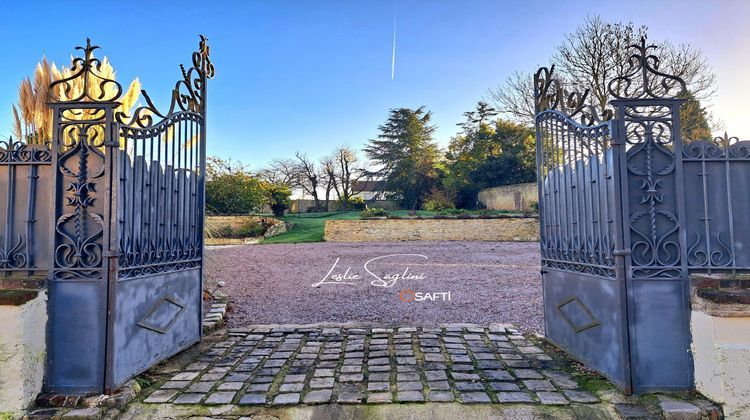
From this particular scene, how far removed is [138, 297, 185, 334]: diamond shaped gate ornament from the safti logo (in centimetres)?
331

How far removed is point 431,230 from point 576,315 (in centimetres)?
1234

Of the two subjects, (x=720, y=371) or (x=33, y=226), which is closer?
(x=720, y=371)

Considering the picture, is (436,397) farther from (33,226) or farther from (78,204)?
(33,226)

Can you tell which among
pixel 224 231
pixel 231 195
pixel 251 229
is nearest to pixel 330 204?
pixel 231 195

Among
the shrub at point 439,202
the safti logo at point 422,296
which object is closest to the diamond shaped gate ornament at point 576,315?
the safti logo at point 422,296

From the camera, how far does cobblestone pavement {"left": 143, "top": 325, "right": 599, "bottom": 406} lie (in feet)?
8.52

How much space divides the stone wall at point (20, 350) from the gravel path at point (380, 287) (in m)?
2.23

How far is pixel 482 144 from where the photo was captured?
83.6 feet

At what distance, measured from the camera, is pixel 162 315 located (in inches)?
129

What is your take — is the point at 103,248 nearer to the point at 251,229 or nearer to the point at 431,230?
the point at 431,230

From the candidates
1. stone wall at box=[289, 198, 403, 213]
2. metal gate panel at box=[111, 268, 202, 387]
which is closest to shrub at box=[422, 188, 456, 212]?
stone wall at box=[289, 198, 403, 213]

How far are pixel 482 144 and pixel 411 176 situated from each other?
215 inches

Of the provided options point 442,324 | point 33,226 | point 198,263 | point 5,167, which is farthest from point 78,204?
point 442,324

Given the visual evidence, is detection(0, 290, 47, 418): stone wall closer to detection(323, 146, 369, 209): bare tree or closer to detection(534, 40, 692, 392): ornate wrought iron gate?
detection(534, 40, 692, 392): ornate wrought iron gate
